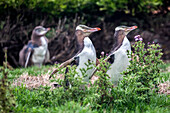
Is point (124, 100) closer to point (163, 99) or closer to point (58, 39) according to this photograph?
point (163, 99)

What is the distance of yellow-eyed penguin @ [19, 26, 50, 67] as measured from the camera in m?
7.64

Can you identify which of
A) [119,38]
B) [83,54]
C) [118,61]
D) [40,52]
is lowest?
[40,52]

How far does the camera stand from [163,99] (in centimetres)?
386

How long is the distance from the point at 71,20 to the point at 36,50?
2.52 m

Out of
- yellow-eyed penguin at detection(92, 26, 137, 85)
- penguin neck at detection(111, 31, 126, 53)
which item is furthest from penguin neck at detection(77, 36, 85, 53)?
penguin neck at detection(111, 31, 126, 53)

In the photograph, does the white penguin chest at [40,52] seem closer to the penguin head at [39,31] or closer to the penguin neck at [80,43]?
the penguin head at [39,31]

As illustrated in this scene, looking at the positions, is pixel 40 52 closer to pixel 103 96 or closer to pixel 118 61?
pixel 118 61

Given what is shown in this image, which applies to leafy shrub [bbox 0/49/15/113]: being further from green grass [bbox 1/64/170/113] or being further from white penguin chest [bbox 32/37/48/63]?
white penguin chest [bbox 32/37/48/63]

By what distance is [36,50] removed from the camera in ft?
25.8

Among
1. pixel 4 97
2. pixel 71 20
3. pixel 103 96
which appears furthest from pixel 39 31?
pixel 4 97

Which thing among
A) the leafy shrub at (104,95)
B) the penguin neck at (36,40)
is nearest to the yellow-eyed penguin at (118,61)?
the leafy shrub at (104,95)

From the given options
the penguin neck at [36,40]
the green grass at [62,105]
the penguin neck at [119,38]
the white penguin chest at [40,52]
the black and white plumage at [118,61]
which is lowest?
the white penguin chest at [40,52]

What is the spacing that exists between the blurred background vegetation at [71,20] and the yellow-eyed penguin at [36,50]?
912mm

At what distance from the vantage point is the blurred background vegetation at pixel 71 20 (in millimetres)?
8641
